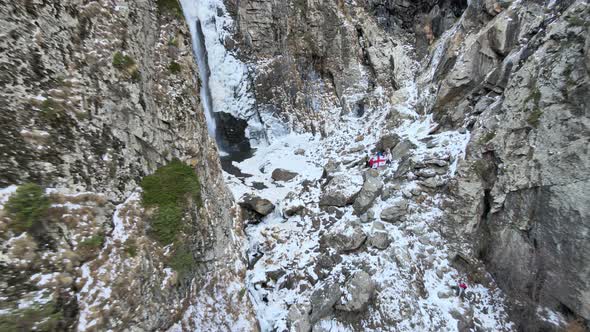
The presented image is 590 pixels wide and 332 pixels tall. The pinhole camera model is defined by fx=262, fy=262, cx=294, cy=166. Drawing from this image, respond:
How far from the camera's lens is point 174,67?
319 inches

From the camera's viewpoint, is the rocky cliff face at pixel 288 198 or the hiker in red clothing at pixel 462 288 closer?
the rocky cliff face at pixel 288 198

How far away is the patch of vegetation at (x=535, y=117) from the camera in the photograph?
745 centimetres

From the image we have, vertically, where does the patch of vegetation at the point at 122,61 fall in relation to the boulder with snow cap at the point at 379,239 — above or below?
above

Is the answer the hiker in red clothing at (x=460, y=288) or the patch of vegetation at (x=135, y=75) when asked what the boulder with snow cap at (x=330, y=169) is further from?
the patch of vegetation at (x=135, y=75)

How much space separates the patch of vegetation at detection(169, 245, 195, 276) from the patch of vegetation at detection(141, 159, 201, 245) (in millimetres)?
351

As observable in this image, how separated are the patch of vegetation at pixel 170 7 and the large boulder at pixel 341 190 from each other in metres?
8.64

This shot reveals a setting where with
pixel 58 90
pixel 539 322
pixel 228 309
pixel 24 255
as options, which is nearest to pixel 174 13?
pixel 58 90

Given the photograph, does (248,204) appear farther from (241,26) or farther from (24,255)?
(241,26)

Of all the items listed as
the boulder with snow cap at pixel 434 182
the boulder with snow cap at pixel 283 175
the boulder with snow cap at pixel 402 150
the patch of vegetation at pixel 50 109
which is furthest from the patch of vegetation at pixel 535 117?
the patch of vegetation at pixel 50 109

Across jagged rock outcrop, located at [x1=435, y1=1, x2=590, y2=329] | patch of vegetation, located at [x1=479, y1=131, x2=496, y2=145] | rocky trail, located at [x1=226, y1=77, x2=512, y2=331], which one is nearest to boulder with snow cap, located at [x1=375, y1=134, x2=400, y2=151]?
rocky trail, located at [x1=226, y1=77, x2=512, y2=331]

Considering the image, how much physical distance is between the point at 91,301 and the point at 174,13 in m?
8.32

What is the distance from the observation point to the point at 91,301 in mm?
4652

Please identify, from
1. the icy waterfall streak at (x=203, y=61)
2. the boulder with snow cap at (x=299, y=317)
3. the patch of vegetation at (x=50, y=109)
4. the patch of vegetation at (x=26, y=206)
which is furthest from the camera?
the icy waterfall streak at (x=203, y=61)

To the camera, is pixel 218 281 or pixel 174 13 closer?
pixel 218 281
